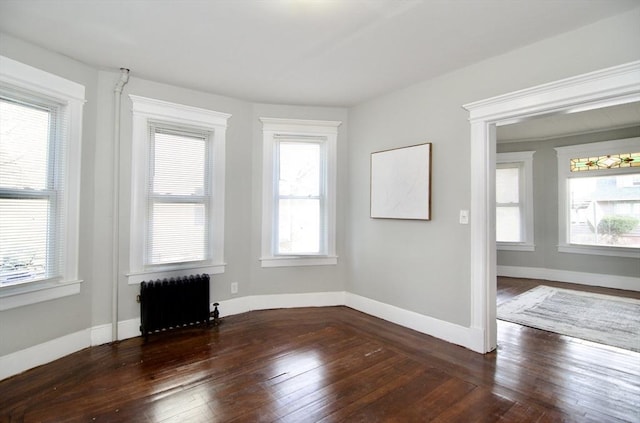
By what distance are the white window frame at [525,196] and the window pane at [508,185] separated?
7 cm

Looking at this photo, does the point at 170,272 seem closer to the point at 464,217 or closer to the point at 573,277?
the point at 464,217

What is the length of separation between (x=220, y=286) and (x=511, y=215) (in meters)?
5.64

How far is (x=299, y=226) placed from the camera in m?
4.11

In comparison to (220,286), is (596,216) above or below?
above

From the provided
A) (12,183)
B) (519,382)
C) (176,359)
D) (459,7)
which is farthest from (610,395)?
(12,183)

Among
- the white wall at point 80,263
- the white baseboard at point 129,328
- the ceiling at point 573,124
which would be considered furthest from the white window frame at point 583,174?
the white wall at point 80,263

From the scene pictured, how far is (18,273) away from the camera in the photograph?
2.48 m

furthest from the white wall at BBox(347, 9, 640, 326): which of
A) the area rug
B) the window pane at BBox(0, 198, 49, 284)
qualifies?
the window pane at BBox(0, 198, 49, 284)

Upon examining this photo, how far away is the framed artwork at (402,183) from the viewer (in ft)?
10.7

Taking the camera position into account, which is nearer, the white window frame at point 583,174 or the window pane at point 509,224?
the white window frame at point 583,174

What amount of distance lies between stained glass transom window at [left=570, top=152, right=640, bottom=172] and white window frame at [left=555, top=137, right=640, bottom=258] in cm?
6

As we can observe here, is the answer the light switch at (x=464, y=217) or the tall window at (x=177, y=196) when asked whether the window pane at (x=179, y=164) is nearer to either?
the tall window at (x=177, y=196)

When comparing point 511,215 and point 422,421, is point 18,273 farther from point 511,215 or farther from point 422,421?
point 511,215

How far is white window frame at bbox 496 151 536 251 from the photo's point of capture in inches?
236
